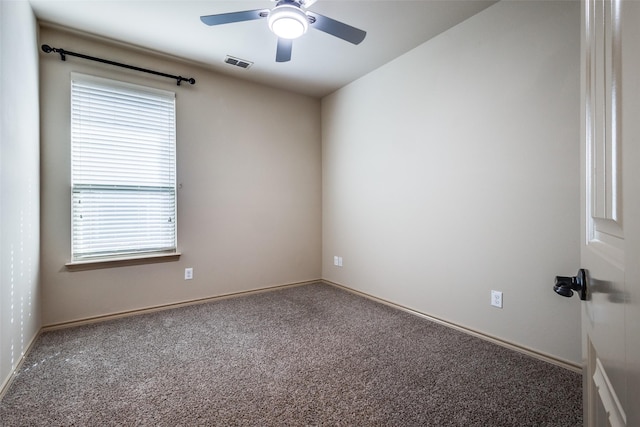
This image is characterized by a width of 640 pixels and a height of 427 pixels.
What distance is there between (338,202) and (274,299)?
1451 mm

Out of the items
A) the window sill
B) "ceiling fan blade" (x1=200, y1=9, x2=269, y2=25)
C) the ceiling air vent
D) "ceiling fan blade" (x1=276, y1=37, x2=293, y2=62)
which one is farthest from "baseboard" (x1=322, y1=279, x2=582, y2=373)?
the ceiling air vent

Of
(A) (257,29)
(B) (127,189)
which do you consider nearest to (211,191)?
(B) (127,189)

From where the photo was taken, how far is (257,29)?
2.59 meters

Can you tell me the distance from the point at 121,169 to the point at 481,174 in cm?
322

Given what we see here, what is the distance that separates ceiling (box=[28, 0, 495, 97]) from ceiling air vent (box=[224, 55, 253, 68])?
5cm

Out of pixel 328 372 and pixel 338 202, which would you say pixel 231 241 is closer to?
pixel 338 202

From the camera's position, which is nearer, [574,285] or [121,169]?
[574,285]

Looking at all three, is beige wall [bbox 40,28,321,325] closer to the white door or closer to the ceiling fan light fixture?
the ceiling fan light fixture

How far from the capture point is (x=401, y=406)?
61.8 inches

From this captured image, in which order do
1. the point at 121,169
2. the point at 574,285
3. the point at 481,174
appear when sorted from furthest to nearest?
the point at 121,169, the point at 481,174, the point at 574,285

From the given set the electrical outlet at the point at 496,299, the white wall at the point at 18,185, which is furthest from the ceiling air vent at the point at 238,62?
the electrical outlet at the point at 496,299

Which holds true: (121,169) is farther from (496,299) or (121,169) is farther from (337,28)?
(496,299)

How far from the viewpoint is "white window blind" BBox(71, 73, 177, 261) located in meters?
2.71

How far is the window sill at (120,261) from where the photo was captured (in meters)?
2.68
